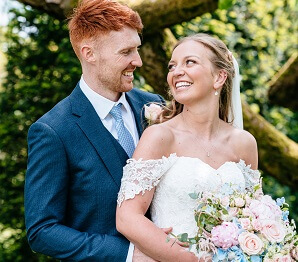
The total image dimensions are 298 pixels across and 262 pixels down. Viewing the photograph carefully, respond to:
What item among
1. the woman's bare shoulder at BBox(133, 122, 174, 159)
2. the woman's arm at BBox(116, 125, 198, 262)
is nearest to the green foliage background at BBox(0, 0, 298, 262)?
the woman's bare shoulder at BBox(133, 122, 174, 159)

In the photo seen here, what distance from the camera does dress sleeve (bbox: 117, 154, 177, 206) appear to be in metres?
3.26

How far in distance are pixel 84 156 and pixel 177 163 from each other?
1.56 feet

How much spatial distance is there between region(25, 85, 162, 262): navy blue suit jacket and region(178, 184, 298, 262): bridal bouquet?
0.47 m


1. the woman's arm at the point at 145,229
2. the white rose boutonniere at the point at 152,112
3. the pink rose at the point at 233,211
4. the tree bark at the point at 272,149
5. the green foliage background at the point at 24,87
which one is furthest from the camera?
the green foliage background at the point at 24,87

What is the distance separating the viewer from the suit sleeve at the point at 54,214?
3.27 m

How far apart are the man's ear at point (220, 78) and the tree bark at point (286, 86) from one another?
A: 289cm

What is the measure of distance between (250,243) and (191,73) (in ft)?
3.13

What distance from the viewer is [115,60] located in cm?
359

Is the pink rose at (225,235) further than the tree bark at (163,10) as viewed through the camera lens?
No

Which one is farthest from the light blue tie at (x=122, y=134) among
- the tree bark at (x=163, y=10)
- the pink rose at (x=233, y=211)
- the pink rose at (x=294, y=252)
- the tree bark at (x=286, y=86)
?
the tree bark at (x=286, y=86)

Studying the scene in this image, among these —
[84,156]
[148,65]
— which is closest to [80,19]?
[84,156]

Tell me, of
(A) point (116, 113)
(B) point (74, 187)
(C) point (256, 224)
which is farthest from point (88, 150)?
(C) point (256, 224)

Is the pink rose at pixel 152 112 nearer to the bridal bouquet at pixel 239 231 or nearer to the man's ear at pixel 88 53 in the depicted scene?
the man's ear at pixel 88 53

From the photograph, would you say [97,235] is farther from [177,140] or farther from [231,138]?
[231,138]
